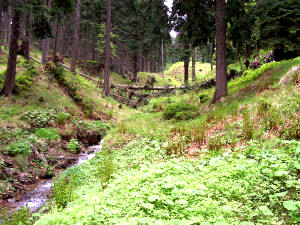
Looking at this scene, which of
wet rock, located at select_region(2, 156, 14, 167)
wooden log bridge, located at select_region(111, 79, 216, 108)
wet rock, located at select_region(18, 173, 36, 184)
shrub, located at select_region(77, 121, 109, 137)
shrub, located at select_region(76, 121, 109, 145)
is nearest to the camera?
wet rock, located at select_region(18, 173, 36, 184)

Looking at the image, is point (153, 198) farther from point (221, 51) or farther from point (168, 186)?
point (221, 51)

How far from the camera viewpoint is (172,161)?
476cm

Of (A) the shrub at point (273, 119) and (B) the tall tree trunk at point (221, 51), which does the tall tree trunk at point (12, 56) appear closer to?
(B) the tall tree trunk at point (221, 51)

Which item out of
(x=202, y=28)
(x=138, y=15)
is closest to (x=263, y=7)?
(x=202, y=28)

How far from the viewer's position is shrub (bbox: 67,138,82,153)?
10.2 metres

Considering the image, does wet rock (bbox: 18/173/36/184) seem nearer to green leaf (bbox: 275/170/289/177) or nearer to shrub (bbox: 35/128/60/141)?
shrub (bbox: 35/128/60/141)

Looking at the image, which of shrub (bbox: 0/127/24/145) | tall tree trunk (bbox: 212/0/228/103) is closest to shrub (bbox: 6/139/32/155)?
shrub (bbox: 0/127/24/145)

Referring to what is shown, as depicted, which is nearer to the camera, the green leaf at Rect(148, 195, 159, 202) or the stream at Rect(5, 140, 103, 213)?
the green leaf at Rect(148, 195, 159, 202)

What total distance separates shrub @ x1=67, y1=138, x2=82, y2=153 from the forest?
5cm

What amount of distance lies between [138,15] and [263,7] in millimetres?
27052

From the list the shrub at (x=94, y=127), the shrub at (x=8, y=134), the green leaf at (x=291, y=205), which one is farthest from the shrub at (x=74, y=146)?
the green leaf at (x=291, y=205)

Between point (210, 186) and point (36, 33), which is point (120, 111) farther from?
point (210, 186)

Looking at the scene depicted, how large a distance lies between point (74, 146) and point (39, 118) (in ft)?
7.99

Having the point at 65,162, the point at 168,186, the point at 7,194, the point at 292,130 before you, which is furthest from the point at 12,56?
the point at 292,130
